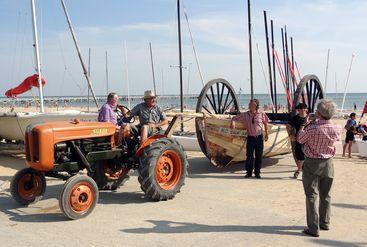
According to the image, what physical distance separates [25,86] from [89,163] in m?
8.73

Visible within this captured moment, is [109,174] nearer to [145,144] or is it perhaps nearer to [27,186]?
[145,144]

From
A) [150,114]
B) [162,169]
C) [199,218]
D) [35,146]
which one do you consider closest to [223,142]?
[150,114]

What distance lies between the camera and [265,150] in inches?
394

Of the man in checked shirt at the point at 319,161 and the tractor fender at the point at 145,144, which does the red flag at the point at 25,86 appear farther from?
the man in checked shirt at the point at 319,161

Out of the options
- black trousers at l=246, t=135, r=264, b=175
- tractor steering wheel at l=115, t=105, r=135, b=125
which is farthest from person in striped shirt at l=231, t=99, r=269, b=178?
tractor steering wheel at l=115, t=105, r=135, b=125

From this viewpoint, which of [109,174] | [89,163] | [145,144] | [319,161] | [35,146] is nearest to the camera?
[319,161]

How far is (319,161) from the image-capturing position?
5.09 metres

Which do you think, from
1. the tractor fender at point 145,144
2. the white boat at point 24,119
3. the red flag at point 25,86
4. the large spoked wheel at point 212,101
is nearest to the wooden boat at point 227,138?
the large spoked wheel at point 212,101

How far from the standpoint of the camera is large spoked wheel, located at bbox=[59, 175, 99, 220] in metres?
5.57

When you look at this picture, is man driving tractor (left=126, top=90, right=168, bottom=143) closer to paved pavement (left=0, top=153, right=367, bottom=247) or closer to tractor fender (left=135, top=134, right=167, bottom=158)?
tractor fender (left=135, top=134, right=167, bottom=158)

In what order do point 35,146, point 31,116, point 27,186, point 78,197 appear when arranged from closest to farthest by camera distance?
1. point 78,197
2. point 35,146
3. point 27,186
4. point 31,116

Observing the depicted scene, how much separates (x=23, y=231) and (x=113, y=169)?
7.37 feet

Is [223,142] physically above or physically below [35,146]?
below

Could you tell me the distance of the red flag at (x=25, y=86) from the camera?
1366 centimetres
